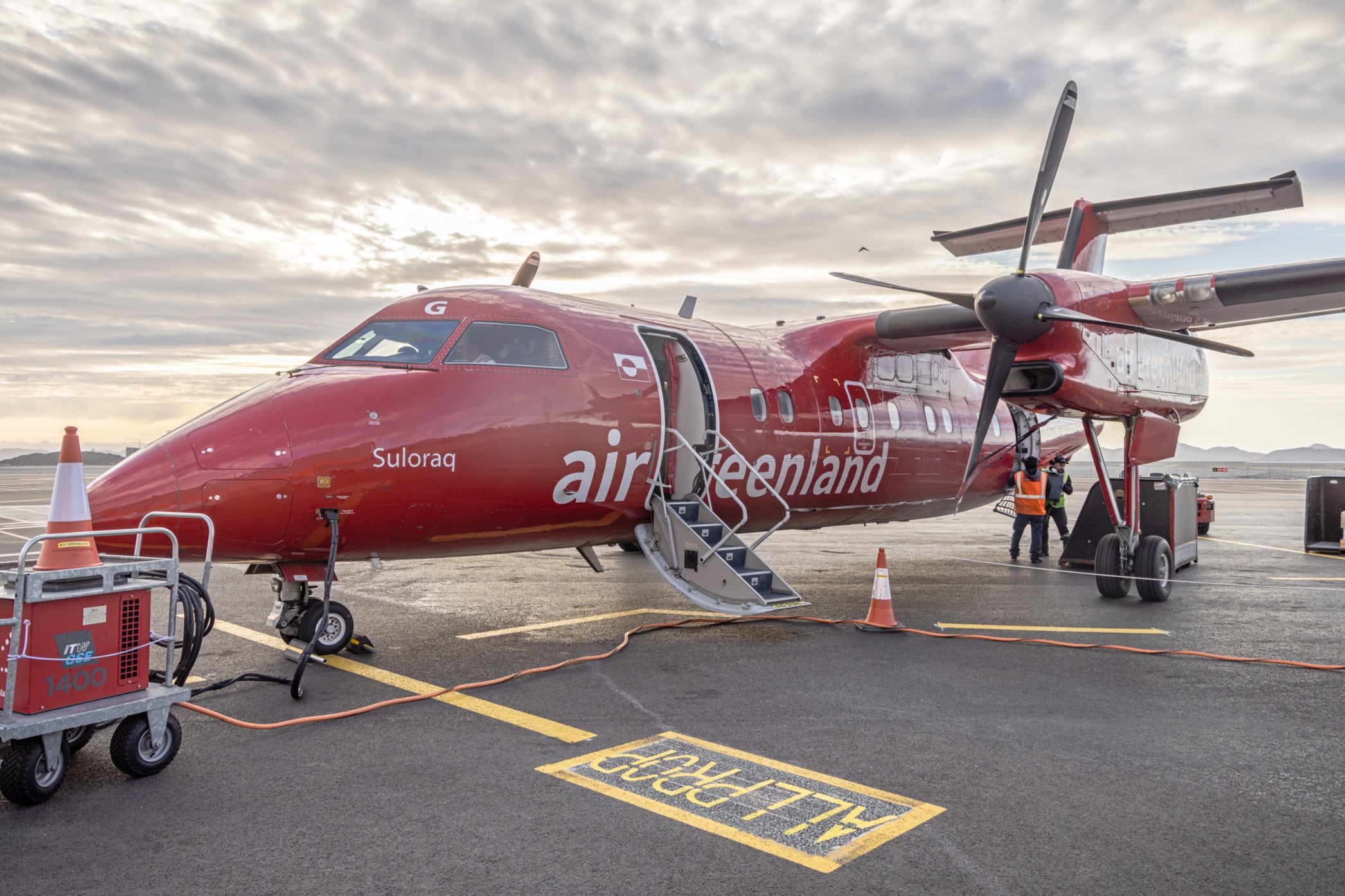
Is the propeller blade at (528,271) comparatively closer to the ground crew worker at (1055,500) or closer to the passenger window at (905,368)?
the passenger window at (905,368)

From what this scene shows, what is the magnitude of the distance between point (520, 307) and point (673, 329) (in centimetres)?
199

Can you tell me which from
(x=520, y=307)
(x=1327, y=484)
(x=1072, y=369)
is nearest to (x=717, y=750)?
(x=520, y=307)

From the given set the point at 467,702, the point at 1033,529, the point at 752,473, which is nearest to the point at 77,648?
the point at 467,702

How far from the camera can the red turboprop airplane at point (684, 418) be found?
677 centimetres

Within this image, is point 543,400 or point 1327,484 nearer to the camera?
point 543,400

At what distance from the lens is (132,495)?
6.07 m

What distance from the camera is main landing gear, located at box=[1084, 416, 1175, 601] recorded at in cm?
1112

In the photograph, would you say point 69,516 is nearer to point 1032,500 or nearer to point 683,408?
point 683,408

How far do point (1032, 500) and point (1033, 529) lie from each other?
2.03 feet

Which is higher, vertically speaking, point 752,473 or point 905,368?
point 905,368

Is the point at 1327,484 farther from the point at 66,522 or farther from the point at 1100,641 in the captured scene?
the point at 66,522

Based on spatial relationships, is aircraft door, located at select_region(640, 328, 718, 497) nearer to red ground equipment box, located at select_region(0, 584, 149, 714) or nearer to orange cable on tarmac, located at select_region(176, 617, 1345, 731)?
orange cable on tarmac, located at select_region(176, 617, 1345, 731)

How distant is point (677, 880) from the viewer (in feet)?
12.0

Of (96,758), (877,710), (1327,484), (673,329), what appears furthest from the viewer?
(1327,484)
